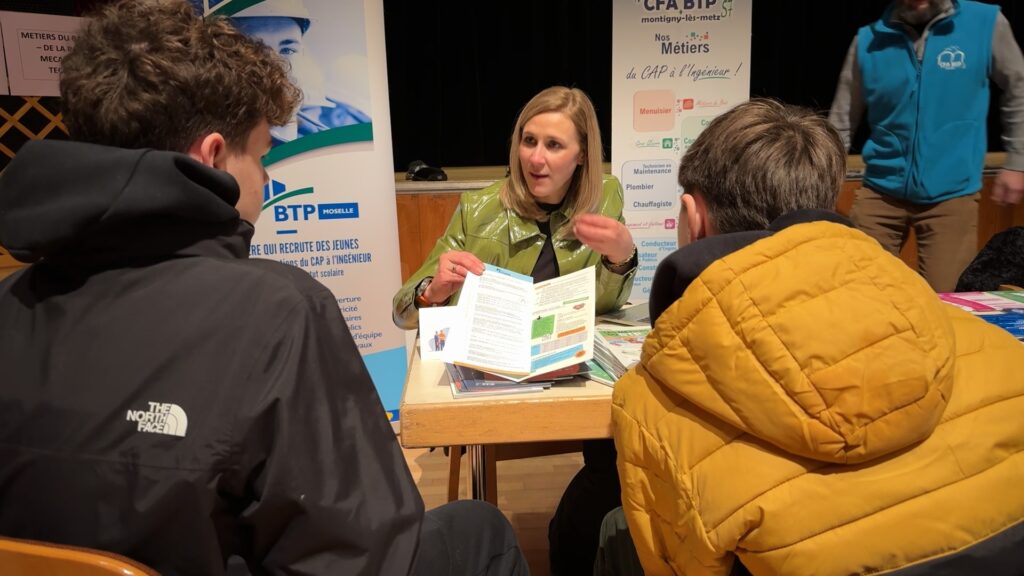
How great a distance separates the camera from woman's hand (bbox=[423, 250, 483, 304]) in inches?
58.1

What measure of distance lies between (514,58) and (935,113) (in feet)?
12.7

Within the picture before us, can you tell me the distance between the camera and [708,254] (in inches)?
31.8

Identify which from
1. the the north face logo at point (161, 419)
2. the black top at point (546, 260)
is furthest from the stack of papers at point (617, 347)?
the the north face logo at point (161, 419)

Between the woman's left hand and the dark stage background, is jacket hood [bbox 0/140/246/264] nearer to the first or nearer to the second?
the woman's left hand

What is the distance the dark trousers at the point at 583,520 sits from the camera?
4.80ft

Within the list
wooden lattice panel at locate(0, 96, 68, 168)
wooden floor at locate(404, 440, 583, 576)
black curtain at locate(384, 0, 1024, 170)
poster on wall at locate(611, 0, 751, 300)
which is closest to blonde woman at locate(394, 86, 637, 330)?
wooden floor at locate(404, 440, 583, 576)

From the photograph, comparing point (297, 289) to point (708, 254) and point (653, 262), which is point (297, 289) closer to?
point (708, 254)

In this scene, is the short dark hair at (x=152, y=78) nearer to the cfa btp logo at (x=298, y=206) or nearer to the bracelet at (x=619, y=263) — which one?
the bracelet at (x=619, y=263)

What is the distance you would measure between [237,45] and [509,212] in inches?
47.6

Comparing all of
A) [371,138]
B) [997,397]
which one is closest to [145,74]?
[997,397]

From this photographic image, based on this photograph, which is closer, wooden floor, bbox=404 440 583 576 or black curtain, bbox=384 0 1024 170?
wooden floor, bbox=404 440 583 576

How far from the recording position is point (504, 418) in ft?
3.39

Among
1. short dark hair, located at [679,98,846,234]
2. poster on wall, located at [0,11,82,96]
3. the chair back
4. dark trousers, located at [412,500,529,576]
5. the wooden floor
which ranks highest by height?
poster on wall, located at [0,11,82,96]

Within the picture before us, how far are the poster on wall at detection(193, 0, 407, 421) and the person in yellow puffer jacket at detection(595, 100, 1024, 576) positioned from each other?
1.94 meters
